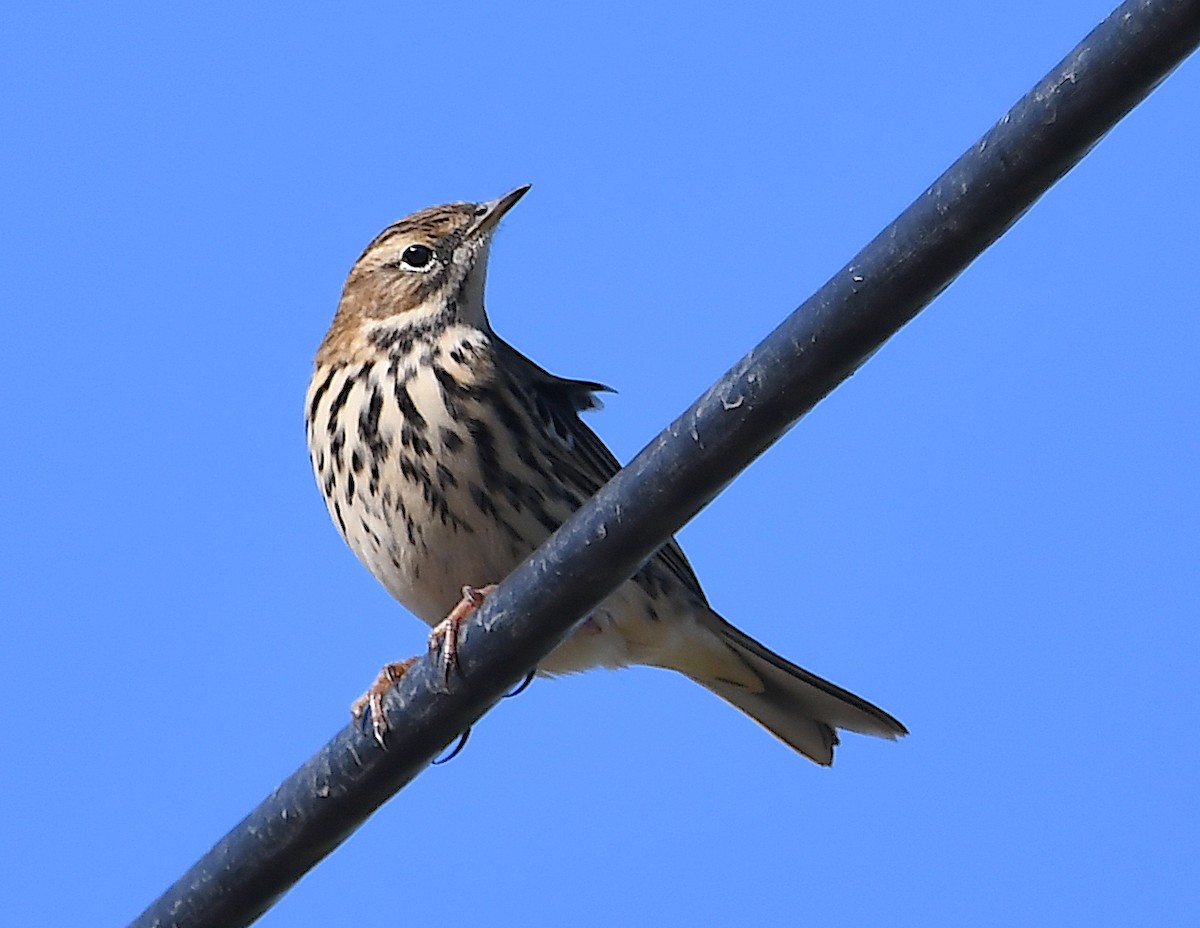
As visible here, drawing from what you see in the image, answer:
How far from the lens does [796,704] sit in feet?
25.8

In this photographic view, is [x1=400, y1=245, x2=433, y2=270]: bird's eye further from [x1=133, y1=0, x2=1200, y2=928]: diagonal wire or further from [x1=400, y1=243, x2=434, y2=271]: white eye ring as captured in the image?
[x1=133, y1=0, x2=1200, y2=928]: diagonal wire

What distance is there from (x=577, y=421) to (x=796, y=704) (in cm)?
139

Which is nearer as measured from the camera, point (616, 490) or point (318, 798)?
point (616, 490)

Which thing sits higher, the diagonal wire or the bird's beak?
the bird's beak

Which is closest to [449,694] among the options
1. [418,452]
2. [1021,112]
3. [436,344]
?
[1021,112]

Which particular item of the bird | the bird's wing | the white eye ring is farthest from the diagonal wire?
the white eye ring

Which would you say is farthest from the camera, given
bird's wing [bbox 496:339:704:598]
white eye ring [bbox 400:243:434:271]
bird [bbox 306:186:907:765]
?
white eye ring [bbox 400:243:434:271]

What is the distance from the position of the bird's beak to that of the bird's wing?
59 centimetres

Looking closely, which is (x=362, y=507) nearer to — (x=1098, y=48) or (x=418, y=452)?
(x=418, y=452)

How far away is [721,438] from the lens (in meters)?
4.11

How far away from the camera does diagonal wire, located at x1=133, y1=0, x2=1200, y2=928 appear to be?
3.61m

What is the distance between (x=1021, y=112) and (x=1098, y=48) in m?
0.19

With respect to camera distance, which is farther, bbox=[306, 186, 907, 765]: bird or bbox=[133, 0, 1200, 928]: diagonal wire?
bbox=[306, 186, 907, 765]: bird

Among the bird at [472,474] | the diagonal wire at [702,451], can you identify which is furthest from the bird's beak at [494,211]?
the diagonal wire at [702,451]
